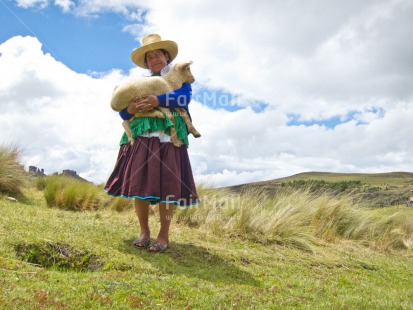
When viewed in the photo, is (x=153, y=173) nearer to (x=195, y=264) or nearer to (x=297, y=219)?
(x=195, y=264)

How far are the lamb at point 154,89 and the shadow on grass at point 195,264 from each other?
120cm

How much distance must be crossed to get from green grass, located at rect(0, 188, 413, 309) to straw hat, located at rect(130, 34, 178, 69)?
2091 mm

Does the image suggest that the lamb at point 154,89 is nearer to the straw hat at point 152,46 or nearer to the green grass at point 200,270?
the straw hat at point 152,46

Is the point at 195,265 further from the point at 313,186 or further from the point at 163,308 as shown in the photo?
the point at 313,186

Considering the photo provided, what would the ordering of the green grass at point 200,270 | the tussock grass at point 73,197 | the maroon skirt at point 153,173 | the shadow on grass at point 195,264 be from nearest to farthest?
the green grass at point 200,270 < the shadow on grass at point 195,264 < the maroon skirt at point 153,173 < the tussock grass at point 73,197

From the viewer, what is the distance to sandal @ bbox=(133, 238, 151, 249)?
4684 mm

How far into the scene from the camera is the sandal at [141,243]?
4.68m

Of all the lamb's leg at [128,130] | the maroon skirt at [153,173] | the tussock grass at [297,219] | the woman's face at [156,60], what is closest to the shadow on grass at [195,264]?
the maroon skirt at [153,173]

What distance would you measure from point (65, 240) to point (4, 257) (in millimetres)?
732

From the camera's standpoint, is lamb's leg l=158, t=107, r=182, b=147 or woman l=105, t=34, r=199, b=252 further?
lamb's leg l=158, t=107, r=182, b=147

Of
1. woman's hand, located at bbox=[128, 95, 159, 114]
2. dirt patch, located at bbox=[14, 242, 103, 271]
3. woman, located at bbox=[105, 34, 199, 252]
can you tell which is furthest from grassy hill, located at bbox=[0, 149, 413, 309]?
woman's hand, located at bbox=[128, 95, 159, 114]

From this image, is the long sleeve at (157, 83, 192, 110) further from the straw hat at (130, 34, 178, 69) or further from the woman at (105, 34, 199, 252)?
the straw hat at (130, 34, 178, 69)

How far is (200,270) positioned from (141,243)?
765mm

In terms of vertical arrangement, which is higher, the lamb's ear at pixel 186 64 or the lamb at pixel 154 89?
the lamb's ear at pixel 186 64
